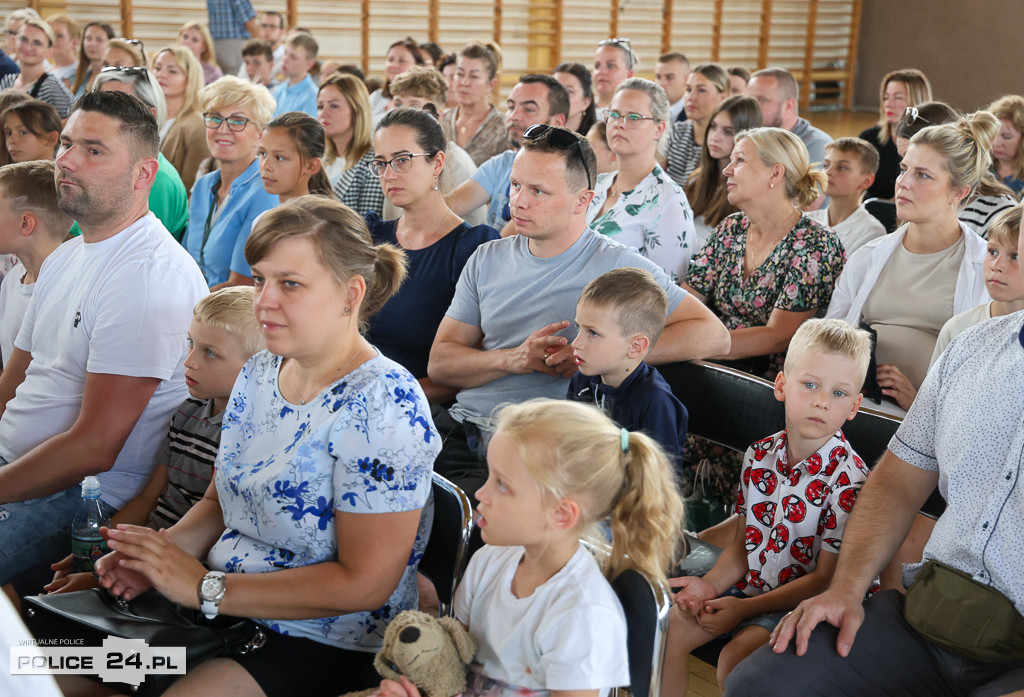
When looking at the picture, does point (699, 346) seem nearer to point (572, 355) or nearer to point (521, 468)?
point (572, 355)

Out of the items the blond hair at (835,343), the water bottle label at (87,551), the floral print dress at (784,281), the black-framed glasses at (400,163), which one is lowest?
the water bottle label at (87,551)

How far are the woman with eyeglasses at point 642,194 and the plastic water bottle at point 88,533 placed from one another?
206 centimetres

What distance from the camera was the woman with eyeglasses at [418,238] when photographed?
9.14ft

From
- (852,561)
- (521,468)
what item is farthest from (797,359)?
(521,468)

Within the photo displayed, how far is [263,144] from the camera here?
11.9ft

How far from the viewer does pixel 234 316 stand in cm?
200

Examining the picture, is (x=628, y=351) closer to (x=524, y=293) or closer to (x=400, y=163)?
(x=524, y=293)

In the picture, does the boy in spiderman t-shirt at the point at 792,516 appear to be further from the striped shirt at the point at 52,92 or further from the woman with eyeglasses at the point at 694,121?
the striped shirt at the point at 52,92

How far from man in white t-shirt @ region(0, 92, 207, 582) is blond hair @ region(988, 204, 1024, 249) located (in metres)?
2.07

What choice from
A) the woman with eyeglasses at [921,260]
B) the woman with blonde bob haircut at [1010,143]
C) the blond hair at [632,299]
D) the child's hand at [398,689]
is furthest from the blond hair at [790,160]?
the child's hand at [398,689]

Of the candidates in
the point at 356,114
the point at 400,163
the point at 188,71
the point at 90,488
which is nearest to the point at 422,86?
the point at 356,114

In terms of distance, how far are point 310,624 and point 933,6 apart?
49.2 ft

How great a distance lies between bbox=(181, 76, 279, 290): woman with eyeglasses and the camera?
12.1ft

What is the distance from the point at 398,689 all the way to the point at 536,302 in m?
1.26
